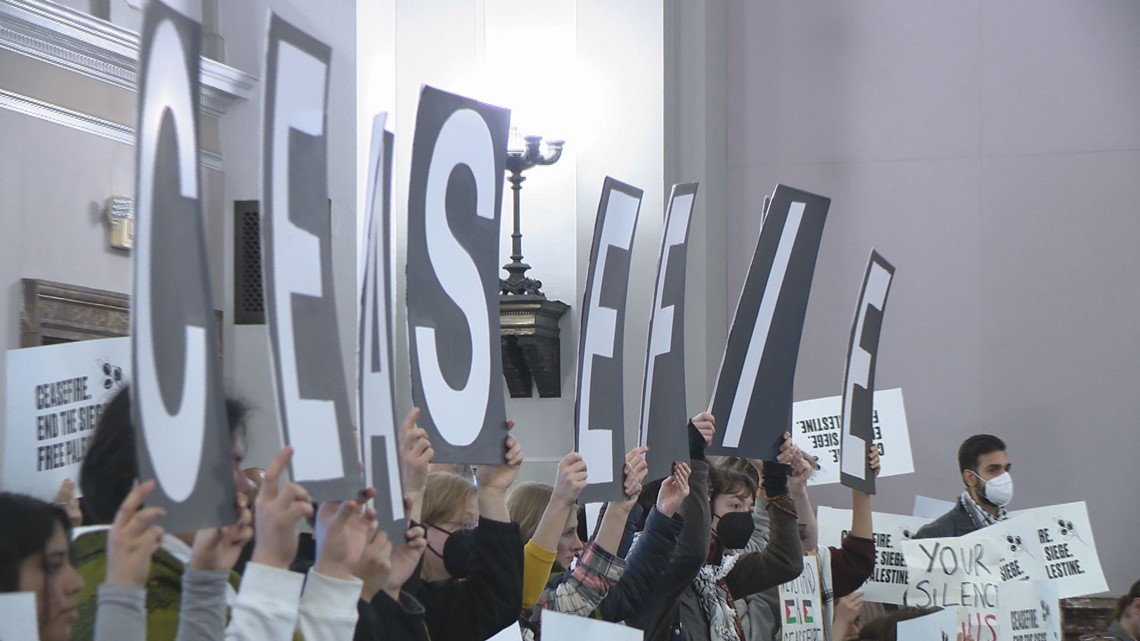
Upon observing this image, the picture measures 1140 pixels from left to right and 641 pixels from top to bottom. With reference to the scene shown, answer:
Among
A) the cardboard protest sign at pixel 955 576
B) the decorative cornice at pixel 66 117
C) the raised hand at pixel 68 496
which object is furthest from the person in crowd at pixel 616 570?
the decorative cornice at pixel 66 117

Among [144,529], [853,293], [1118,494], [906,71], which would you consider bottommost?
[1118,494]

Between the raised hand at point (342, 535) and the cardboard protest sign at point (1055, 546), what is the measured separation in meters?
3.22

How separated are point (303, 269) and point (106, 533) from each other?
47 centimetres

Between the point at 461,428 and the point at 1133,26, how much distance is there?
19.0 ft

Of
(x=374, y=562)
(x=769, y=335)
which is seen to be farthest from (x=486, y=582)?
(x=769, y=335)

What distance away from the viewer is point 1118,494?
7.29m

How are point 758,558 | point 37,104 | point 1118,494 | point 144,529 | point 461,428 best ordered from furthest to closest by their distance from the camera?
point 1118,494, point 37,104, point 758,558, point 461,428, point 144,529

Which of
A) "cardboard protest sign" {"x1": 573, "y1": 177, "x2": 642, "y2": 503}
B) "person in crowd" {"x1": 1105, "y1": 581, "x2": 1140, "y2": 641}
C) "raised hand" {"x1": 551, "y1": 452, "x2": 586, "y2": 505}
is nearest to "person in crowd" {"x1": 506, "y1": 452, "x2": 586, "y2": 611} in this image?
"raised hand" {"x1": 551, "y1": 452, "x2": 586, "y2": 505}

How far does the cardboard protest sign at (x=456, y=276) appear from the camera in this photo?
271 centimetres

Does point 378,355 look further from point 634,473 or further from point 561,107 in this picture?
point 561,107

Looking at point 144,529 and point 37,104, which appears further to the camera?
point 37,104

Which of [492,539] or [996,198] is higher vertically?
[996,198]

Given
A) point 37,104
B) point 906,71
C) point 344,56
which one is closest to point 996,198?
point 906,71

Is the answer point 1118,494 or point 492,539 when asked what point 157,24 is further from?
point 1118,494
